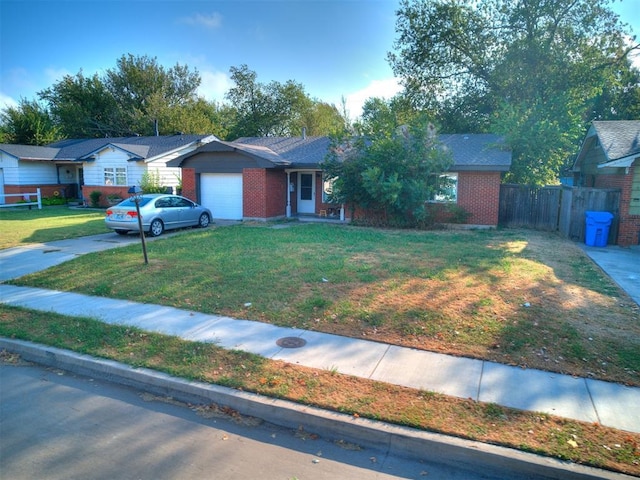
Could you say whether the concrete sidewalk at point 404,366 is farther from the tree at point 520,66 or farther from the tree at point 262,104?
the tree at point 262,104

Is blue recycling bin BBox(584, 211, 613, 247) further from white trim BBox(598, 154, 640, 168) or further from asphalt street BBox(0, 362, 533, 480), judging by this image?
asphalt street BBox(0, 362, 533, 480)

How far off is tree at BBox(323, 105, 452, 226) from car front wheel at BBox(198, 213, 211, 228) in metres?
5.58

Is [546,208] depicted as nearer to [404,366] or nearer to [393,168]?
[393,168]

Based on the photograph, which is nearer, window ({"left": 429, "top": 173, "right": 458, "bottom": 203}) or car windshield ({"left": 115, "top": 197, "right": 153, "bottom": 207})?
car windshield ({"left": 115, "top": 197, "right": 153, "bottom": 207})

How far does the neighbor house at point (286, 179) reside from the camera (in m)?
17.6

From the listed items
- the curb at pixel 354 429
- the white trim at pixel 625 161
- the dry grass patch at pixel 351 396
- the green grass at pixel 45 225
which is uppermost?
the white trim at pixel 625 161

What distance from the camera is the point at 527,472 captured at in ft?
11.8

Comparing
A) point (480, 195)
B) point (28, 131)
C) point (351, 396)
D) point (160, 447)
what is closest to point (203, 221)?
point (480, 195)

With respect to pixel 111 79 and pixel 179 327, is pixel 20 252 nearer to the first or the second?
pixel 179 327

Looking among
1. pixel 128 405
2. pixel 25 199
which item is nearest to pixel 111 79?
pixel 25 199

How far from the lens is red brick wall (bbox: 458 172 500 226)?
17484 mm

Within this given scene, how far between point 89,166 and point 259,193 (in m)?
14.9

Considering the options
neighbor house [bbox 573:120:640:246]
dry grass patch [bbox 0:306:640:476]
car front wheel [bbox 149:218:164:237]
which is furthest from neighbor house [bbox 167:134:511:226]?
dry grass patch [bbox 0:306:640:476]

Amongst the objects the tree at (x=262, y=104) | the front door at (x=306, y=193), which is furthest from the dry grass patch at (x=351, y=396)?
the tree at (x=262, y=104)
